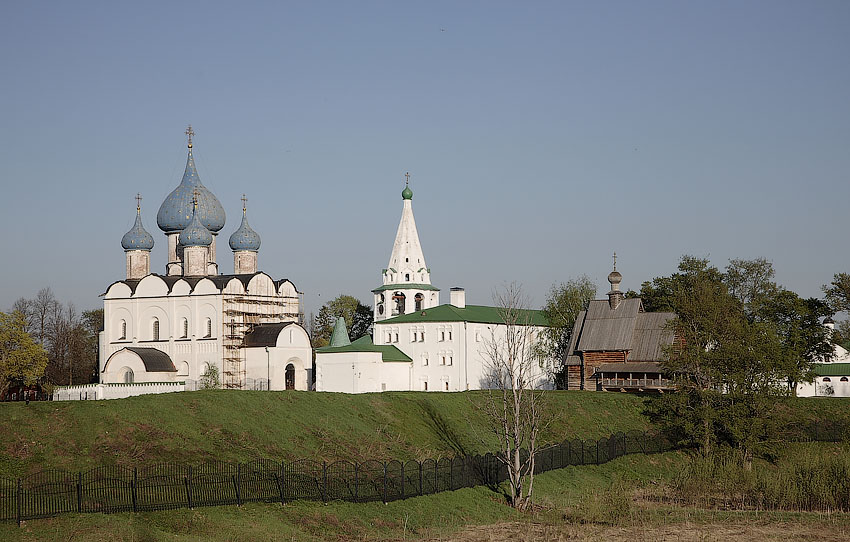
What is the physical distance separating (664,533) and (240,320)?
4003 centimetres

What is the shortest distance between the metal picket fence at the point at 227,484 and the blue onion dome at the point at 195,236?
36.7 m

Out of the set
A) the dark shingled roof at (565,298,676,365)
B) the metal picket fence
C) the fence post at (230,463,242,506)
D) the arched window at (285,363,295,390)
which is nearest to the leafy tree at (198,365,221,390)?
the arched window at (285,363,295,390)

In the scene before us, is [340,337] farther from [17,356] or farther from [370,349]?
[17,356]

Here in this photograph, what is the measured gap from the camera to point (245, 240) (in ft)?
216

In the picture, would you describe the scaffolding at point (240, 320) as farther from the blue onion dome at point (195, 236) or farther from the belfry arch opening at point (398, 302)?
the belfry arch opening at point (398, 302)

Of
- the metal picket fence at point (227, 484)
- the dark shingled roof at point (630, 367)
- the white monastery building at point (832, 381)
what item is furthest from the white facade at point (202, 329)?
the white monastery building at point (832, 381)

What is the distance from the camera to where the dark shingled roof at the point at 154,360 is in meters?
56.0

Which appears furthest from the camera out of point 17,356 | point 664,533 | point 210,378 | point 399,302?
point 399,302

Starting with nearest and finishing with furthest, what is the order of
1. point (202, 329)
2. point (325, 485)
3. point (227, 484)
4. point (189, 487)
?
point (189, 487)
point (227, 484)
point (325, 485)
point (202, 329)

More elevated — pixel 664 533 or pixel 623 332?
pixel 623 332

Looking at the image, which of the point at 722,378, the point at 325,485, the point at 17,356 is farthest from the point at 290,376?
the point at 325,485

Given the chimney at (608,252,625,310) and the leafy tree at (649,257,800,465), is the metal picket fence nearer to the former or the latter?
the leafy tree at (649,257,800,465)

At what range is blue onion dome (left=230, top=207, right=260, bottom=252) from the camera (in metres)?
65.8

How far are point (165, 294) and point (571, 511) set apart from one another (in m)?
40.1
